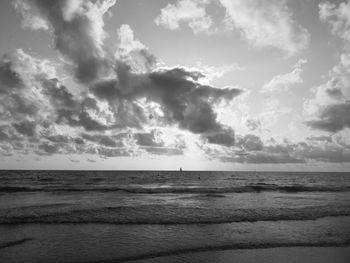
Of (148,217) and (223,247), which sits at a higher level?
(223,247)

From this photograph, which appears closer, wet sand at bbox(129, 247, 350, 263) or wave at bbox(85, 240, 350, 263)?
wet sand at bbox(129, 247, 350, 263)

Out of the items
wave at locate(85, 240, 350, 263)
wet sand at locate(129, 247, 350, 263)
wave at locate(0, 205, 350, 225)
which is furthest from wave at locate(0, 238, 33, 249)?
wet sand at locate(129, 247, 350, 263)

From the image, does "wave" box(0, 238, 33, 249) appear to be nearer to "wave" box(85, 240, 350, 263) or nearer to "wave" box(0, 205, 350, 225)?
"wave" box(0, 205, 350, 225)

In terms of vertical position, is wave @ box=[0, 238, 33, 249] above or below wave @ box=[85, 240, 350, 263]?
above

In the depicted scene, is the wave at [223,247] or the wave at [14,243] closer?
the wave at [223,247]

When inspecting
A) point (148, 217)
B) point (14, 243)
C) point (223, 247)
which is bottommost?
point (148, 217)

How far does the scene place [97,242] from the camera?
41.5 feet

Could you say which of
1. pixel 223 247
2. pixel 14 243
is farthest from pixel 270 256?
pixel 14 243

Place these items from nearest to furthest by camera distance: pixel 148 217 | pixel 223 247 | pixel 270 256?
1. pixel 270 256
2. pixel 223 247
3. pixel 148 217

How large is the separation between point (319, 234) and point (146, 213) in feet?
39.6

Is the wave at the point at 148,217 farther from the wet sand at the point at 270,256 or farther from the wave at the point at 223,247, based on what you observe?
the wet sand at the point at 270,256

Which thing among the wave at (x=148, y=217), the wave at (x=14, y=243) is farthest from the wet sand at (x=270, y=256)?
the wave at (x=148, y=217)

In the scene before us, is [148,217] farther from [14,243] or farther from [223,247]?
[14,243]

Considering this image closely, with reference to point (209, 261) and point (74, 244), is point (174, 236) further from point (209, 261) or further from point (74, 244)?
point (74, 244)
